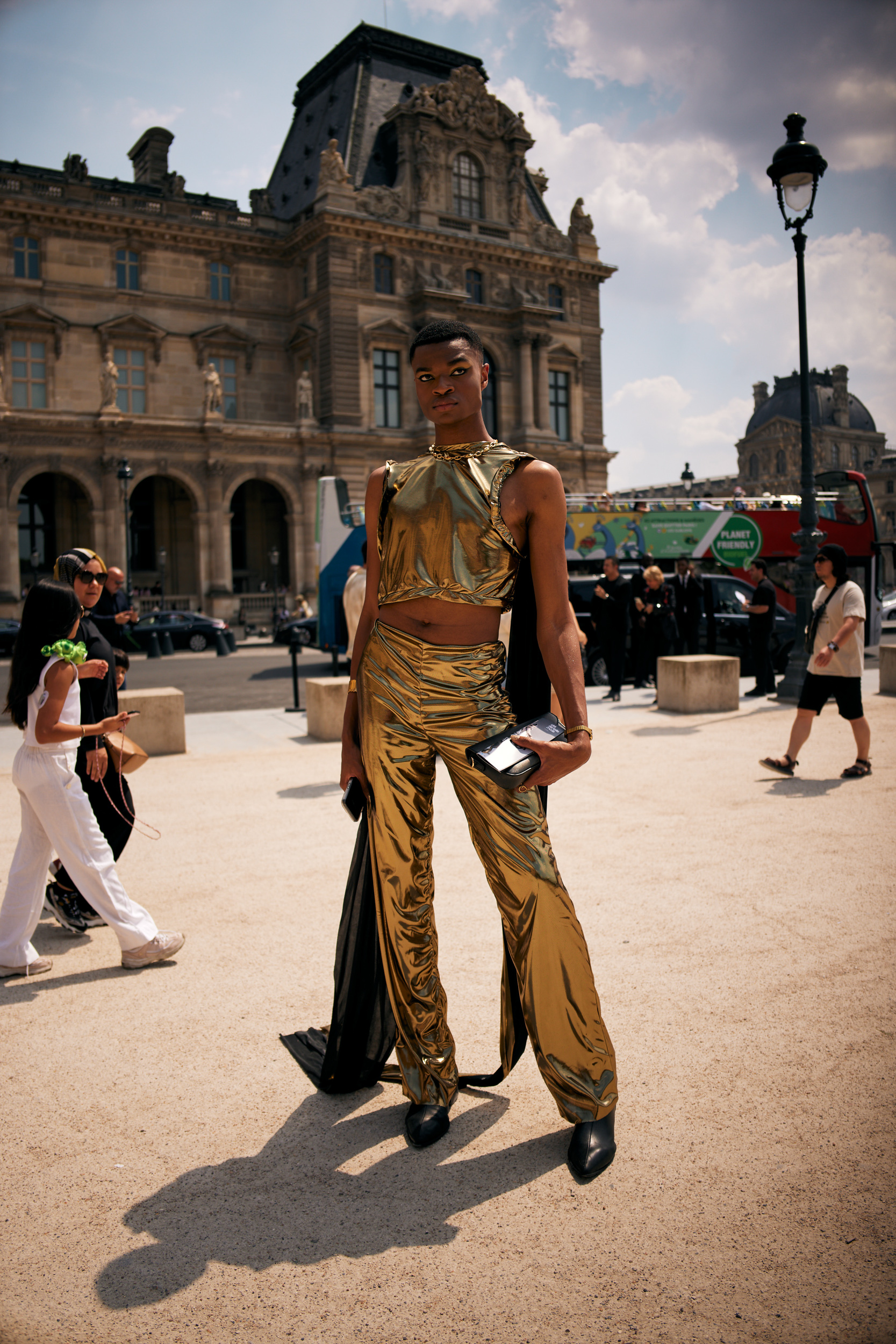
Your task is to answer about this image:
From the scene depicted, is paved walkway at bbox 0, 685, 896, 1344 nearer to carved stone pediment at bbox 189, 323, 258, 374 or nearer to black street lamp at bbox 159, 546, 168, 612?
black street lamp at bbox 159, 546, 168, 612

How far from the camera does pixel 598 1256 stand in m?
2.32

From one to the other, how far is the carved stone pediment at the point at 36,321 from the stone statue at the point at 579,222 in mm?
25076

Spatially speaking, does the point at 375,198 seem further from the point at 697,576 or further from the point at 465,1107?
the point at 465,1107

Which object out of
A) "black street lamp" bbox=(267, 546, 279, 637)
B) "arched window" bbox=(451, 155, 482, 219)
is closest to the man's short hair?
"black street lamp" bbox=(267, 546, 279, 637)

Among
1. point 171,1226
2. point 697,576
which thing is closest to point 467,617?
point 171,1226

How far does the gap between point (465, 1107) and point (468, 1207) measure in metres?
0.55

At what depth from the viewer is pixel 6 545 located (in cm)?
3503

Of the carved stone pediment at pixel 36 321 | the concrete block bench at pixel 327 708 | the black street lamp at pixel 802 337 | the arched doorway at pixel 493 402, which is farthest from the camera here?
the arched doorway at pixel 493 402

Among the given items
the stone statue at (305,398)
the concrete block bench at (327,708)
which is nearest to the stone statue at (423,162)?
the stone statue at (305,398)

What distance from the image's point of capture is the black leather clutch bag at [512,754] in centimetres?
260

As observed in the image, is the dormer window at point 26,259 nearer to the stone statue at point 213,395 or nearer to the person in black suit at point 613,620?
the stone statue at point 213,395

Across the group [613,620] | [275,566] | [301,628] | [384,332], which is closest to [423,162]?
[384,332]

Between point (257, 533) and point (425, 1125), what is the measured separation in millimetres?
45638

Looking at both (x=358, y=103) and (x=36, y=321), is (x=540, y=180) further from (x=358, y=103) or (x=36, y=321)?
(x=36, y=321)
